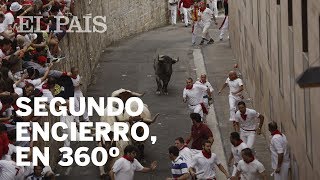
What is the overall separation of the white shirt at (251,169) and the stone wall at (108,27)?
483 cm

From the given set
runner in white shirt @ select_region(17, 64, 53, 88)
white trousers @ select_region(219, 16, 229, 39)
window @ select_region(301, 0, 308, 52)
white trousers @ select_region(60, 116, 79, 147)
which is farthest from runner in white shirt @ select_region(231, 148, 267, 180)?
white trousers @ select_region(219, 16, 229, 39)

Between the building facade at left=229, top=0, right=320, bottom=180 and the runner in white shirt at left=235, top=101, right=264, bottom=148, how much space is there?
51 centimetres

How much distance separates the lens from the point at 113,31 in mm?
36906

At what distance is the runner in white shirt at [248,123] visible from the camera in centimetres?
2177

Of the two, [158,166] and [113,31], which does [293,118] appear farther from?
[113,31]

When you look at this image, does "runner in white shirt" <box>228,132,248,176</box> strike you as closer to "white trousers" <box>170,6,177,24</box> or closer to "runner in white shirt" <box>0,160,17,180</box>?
"runner in white shirt" <box>0,160,17,180</box>

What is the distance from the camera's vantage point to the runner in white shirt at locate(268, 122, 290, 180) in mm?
19297

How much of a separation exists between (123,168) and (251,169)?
7.69 feet

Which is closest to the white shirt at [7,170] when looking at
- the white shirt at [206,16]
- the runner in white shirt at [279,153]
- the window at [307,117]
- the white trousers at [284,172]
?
the runner in white shirt at [279,153]

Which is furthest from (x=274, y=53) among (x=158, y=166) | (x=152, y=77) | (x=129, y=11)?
(x=129, y=11)

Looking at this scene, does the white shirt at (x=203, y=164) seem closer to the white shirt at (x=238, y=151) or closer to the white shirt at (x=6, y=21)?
the white shirt at (x=238, y=151)

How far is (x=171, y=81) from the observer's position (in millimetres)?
30922

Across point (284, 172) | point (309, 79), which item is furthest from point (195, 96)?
point (309, 79)

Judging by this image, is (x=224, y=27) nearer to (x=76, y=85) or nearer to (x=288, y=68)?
(x=76, y=85)
